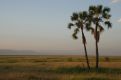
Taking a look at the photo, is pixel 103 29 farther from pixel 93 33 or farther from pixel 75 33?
pixel 75 33

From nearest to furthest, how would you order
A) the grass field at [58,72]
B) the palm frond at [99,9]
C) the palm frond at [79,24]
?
the grass field at [58,72]
the palm frond at [99,9]
the palm frond at [79,24]

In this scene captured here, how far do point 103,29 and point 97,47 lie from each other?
2922 mm

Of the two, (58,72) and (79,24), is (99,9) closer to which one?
(79,24)

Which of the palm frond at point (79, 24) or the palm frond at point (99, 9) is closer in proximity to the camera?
the palm frond at point (99, 9)

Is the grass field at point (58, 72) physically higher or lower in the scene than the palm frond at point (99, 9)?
lower

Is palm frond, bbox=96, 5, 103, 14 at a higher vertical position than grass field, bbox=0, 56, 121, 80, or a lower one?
higher

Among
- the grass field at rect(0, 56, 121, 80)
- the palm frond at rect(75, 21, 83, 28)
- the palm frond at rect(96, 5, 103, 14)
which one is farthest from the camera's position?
the palm frond at rect(75, 21, 83, 28)

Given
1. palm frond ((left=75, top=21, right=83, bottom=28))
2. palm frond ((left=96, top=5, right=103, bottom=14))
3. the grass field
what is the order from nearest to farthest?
the grass field, palm frond ((left=96, top=5, right=103, bottom=14)), palm frond ((left=75, top=21, right=83, bottom=28))

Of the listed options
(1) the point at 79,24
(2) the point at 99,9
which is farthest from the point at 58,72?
(2) the point at 99,9

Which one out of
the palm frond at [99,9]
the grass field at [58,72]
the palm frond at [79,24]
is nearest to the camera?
the grass field at [58,72]

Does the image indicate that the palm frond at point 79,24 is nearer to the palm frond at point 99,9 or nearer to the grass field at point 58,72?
the palm frond at point 99,9

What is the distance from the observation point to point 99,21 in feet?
151

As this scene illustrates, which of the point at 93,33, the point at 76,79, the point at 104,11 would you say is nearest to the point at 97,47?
the point at 93,33

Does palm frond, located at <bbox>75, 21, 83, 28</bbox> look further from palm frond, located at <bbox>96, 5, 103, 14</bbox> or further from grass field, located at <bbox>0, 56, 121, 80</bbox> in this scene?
grass field, located at <bbox>0, 56, 121, 80</bbox>
